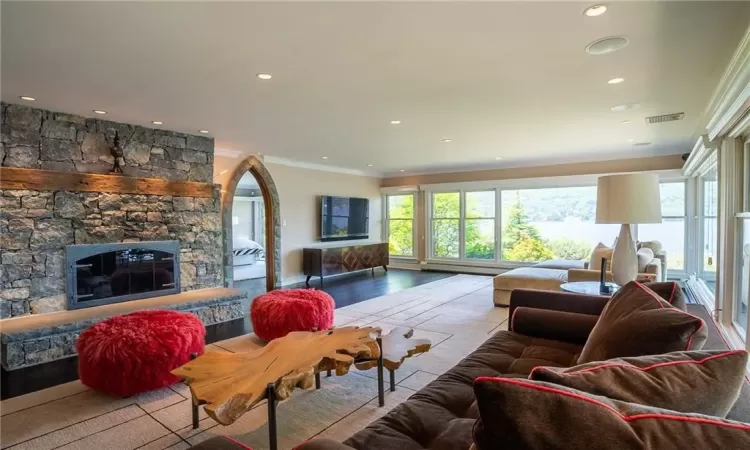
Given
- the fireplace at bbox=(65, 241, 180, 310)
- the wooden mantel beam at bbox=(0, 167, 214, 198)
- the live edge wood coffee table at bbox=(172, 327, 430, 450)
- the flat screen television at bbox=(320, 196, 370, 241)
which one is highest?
the wooden mantel beam at bbox=(0, 167, 214, 198)

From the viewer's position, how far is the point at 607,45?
7.97 ft

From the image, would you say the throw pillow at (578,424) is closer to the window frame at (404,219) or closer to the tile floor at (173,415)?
the tile floor at (173,415)

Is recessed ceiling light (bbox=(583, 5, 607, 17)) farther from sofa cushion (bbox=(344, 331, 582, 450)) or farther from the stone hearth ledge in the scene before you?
the stone hearth ledge

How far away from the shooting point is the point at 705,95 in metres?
3.45

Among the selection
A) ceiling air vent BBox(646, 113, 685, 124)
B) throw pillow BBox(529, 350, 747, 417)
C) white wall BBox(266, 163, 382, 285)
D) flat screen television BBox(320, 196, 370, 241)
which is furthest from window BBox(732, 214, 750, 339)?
flat screen television BBox(320, 196, 370, 241)

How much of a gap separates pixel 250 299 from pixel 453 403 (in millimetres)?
4948

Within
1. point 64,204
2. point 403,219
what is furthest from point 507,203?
point 64,204

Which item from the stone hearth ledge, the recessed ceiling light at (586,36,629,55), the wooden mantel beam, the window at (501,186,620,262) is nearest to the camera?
the recessed ceiling light at (586,36,629,55)

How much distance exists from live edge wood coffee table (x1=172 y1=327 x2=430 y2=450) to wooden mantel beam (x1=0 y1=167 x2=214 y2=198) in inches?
114

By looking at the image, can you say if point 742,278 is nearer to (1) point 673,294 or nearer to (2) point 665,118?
(1) point 673,294

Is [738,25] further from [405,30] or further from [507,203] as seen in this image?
[507,203]

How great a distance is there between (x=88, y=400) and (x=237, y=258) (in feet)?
24.3

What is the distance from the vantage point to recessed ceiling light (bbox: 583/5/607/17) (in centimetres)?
198

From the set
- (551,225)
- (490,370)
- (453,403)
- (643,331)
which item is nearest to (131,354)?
(453,403)
